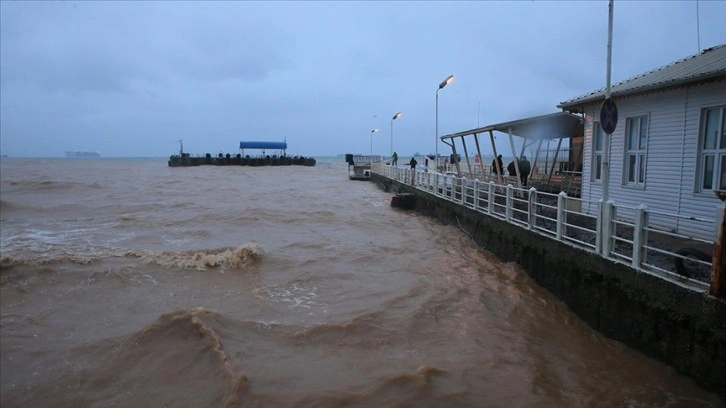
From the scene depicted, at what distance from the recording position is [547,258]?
8.89m

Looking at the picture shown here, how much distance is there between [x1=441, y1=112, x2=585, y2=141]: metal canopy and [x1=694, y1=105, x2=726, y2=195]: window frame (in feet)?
16.1

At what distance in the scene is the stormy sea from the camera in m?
5.43

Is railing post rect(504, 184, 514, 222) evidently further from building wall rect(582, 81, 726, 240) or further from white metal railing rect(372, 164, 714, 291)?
building wall rect(582, 81, 726, 240)

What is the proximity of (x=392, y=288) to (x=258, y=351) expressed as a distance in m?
3.60

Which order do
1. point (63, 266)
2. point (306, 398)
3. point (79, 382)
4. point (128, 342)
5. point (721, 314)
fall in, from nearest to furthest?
point (721, 314) < point (306, 398) < point (79, 382) < point (128, 342) < point (63, 266)

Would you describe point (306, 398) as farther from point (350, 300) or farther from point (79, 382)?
point (350, 300)

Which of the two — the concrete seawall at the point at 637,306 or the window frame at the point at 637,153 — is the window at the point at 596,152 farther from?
the concrete seawall at the point at 637,306

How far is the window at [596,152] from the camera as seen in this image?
11.8 metres

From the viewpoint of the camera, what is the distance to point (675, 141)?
9.52 metres

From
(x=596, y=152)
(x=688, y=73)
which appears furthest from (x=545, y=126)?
(x=688, y=73)

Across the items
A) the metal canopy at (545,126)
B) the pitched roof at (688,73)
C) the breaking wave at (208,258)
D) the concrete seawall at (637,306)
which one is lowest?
the breaking wave at (208,258)

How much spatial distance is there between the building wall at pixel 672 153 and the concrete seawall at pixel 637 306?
2.79 metres

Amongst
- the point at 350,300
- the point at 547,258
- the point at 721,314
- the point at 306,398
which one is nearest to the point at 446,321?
the point at 350,300

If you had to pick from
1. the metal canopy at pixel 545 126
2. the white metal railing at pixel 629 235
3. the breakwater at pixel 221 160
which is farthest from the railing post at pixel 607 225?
the breakwater at pixel 221 160
